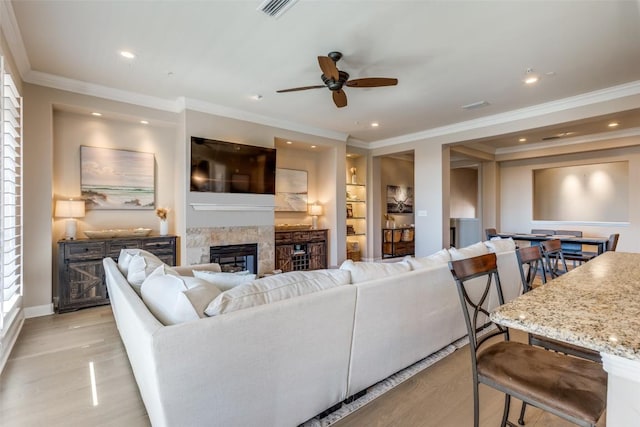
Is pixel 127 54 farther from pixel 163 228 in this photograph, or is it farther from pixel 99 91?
pixel 163 228

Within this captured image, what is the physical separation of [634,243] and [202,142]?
8.34m

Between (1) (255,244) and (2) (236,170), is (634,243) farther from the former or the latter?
(2) (236,170)

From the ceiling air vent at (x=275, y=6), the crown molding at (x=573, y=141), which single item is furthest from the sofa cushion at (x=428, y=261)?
the crown molding at (x=573, y=141)

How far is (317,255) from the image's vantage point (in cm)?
616

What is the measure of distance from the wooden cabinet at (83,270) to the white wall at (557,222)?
839 cm

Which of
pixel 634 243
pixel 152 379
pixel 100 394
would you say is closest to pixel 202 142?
pixel 100 394

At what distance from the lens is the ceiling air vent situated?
2.37 metres

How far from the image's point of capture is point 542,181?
28.4 ft

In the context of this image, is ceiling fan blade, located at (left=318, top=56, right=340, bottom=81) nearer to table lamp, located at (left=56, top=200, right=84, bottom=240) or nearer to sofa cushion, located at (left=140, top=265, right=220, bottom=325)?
sofa cushion, located at (left=140, top=265, right=220, bottom=325)

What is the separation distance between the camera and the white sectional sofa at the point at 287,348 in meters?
1.28

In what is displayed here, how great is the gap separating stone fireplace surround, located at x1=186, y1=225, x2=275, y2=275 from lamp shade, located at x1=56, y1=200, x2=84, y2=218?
4.29 ft

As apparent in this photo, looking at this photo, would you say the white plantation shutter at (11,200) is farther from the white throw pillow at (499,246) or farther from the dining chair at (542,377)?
the white throw pillow at (499,246)

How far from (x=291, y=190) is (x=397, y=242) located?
323cm

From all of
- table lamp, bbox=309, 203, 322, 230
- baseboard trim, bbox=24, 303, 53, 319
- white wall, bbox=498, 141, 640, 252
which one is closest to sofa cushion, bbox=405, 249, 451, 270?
table lamp, bbox=309, 203, 322, 230
